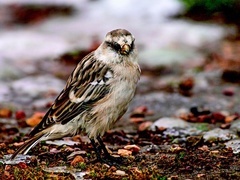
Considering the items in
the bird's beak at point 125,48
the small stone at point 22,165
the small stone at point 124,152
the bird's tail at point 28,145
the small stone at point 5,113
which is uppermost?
the bird's beak at point 125,48

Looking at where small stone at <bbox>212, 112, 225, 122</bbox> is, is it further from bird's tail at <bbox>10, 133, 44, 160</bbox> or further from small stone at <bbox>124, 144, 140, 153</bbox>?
bird's tail at <bbox>10, 133, 44, 160</bbox>

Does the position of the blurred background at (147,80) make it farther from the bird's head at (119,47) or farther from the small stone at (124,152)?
the bird's head at (119,47)

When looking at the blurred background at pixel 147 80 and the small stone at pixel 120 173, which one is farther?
the blurred background at pixel 147 80

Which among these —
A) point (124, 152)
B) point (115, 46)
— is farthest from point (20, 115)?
point (115, 46)

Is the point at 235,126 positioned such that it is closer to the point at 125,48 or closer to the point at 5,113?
the point at 125,48

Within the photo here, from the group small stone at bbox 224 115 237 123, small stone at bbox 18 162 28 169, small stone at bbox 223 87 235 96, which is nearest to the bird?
small stone at bbox 18 162 28 169

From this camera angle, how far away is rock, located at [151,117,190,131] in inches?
311

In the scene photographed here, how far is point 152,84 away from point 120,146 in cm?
345

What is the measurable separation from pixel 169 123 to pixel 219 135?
85cm

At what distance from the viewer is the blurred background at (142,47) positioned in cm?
986

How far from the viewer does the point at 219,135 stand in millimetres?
7258

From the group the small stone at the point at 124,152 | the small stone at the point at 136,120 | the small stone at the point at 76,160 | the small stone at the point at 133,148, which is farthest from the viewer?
the small stone at the point at 136,120

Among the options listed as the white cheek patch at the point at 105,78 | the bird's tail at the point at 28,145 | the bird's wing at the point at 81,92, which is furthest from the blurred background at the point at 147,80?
the white cheek patch at the point at 105,78

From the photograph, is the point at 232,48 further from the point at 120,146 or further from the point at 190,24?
the point at 120,146
